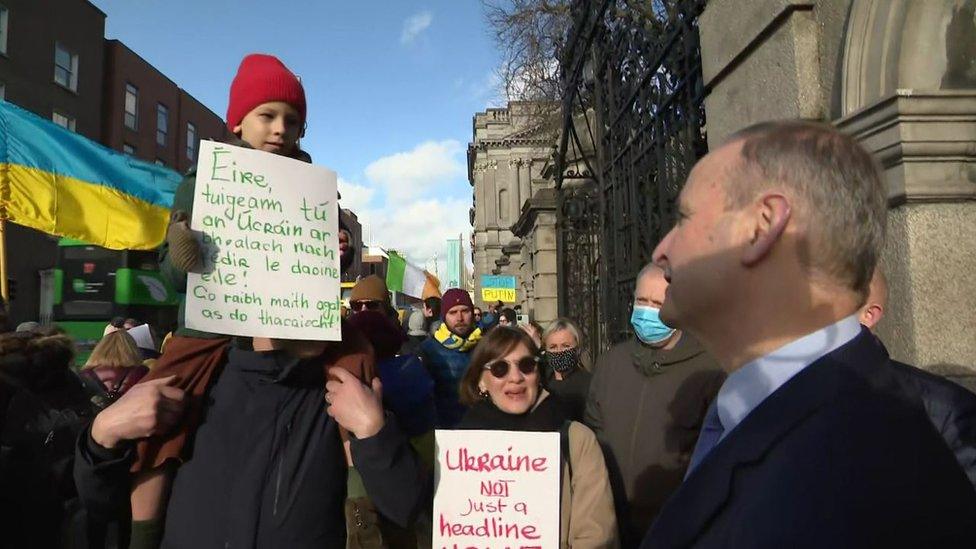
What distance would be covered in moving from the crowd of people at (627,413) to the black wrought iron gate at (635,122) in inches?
70.2

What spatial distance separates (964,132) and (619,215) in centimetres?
349

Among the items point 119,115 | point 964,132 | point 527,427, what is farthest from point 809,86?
point 119,115

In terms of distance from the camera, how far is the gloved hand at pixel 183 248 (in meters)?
1.53

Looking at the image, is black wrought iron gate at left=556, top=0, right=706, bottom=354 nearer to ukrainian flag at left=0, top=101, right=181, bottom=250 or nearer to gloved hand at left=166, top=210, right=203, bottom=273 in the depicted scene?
gloved hand at left=166, top=210, right=203, bottom=273

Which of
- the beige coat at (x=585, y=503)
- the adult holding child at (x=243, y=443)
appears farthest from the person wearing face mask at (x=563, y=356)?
the adult holding child at (x=243, y=443)

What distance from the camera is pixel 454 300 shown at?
629cm

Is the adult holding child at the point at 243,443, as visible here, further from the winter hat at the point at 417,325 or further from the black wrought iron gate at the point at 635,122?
the winter hat at the point at 417,325

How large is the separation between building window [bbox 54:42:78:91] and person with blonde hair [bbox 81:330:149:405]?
27.9m

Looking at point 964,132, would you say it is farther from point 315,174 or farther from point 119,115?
point 119,115

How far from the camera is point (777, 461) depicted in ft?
2.80

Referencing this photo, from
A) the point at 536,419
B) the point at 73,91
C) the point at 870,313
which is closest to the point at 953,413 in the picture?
the point at 870,313

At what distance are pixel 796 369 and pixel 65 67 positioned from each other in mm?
33617

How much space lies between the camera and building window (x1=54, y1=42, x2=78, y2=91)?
26.3 metres

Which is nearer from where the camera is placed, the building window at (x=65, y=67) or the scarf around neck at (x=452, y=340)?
the scarf around neck at (x=452, y=340)
